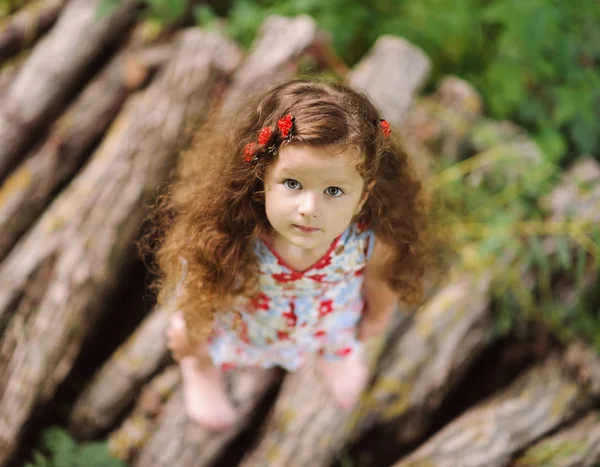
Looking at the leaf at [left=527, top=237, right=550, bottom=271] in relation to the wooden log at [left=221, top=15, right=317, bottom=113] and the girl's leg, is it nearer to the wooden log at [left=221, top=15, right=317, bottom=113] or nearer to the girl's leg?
the wooden log at [left=221, top=15, right=317, bottom=113]

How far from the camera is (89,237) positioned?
2.09 metres

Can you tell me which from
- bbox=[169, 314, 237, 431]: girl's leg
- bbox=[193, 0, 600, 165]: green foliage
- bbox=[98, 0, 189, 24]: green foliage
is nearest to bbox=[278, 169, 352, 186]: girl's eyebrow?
bbox=[169, 314, 237, 431]: girl's leg

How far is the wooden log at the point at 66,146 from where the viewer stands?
2303 mm

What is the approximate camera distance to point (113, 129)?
8.09ft

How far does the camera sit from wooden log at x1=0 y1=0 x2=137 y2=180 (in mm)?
2457

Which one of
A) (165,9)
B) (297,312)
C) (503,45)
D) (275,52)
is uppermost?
(165,9)

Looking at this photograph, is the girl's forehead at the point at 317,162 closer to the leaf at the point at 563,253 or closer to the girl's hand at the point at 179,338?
the girl's hand at the point at 179,338

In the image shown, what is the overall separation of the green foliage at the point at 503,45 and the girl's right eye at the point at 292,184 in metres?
1.89

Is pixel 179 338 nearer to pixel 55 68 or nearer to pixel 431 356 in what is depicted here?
pixel 431 356

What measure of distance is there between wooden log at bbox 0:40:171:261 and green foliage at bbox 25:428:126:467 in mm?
866

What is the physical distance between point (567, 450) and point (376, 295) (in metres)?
1.04

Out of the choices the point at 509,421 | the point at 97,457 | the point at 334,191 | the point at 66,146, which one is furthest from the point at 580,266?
the point at 66,146

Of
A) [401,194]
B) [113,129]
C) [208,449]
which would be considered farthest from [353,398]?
[113,129]

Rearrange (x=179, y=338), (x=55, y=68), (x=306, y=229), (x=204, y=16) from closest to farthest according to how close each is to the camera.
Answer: (x=306, y=229), (x=179, y=338), (x=55, y=68), (x=204, y=16)
